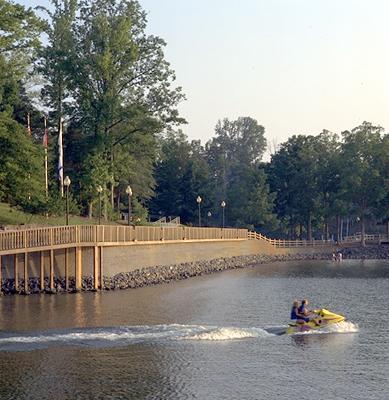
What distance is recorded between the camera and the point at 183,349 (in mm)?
31047

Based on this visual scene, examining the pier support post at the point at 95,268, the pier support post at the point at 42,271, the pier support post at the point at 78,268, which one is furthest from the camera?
the pier support post at the point at 95,268

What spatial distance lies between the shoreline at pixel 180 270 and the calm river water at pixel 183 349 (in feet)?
6.85

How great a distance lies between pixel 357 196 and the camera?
108438 mm

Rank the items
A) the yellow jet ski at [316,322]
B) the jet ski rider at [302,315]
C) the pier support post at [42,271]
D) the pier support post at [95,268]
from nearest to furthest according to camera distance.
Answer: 1. the yellow jet ski at [316,322]
2. the jet ski rider at [302,315]
3. the pier support post at [42,271]
4. the pier support post at [95,268]

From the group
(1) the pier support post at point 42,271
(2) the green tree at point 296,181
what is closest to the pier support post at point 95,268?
(1) the pier support post at point 42,271

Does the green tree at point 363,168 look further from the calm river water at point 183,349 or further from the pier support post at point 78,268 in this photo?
the pier support post at point 78,268

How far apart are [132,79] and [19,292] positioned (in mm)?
30992

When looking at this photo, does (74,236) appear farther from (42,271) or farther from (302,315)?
(302,315)

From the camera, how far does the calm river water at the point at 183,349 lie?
25.0 metres

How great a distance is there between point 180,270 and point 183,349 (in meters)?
34.0

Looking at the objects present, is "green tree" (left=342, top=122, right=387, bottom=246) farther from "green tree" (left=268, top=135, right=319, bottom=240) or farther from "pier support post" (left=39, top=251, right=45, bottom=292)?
"pier support post" (left=39, top=251, right=45, bottom=292)

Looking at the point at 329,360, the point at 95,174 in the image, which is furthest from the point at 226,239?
the point at 329,360

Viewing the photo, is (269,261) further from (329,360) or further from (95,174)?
(329,360)

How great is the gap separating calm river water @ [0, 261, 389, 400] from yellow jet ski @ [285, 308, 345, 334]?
32.9 inches
